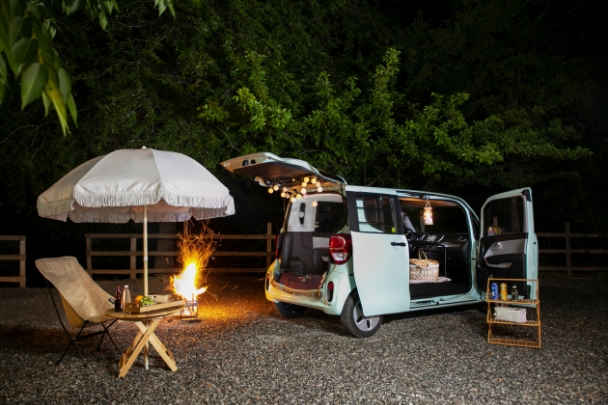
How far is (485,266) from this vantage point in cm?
732

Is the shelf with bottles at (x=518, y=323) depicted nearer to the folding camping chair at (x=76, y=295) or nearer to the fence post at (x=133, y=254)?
the folding camping chair at (x=76, y=295)

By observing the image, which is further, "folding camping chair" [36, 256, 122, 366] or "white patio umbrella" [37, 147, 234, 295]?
"folding camping chair" [36, 256, 122, 366]

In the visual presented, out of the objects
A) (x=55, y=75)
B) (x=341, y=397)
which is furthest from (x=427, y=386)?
(x=55, y=75)

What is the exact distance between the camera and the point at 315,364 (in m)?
5.33

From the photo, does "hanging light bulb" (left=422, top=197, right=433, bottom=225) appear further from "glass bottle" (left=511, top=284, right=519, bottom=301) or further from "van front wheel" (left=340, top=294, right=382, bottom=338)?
"van front wheel" (left=340, top=294, right=382, bottom=338)

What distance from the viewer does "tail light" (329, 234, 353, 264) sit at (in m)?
6.38

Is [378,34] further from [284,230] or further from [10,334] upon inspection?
[10,334]

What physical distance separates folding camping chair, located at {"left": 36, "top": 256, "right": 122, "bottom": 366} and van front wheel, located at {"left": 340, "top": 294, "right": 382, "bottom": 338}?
8.16 ft

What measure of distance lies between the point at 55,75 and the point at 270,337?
5083 mm

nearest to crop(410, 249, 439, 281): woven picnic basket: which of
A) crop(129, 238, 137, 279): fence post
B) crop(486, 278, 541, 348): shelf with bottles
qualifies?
crop(486, 278, 541, 348): shelf with bottles

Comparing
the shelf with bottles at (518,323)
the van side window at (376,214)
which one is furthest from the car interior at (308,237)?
the shelf with bottles at (518,323)

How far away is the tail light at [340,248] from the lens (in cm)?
638

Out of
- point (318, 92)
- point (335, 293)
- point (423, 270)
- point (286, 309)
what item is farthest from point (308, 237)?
point (318, 92)

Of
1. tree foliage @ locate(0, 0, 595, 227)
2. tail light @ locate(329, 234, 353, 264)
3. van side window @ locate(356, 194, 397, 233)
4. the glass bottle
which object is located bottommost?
the glass bottle
